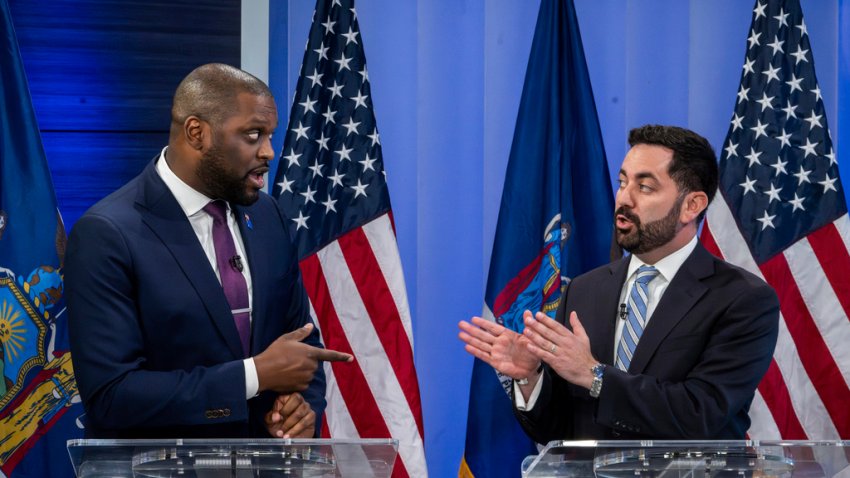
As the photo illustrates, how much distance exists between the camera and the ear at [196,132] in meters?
2.46

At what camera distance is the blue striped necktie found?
2736mm

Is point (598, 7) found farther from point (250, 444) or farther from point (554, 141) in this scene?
point (250, 444)

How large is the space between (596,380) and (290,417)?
0.75 metres

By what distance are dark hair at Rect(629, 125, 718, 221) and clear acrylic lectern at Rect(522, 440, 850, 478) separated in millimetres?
1121

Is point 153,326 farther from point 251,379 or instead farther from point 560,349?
point 560,349

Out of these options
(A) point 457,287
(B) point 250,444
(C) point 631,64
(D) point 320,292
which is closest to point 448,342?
(A) point 457,287

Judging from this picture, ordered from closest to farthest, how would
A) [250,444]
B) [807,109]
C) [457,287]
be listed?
[250,444] < [807,109] < [457,287]

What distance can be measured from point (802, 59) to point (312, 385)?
7.60 ft

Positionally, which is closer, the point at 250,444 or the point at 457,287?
the point at 250,444

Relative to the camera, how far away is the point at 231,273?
8.12ft

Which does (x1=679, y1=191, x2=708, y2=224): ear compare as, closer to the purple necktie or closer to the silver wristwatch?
the silver wristwatch

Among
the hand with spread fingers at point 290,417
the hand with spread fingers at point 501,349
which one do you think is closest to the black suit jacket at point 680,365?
the hand with spread fingers at point 501,349

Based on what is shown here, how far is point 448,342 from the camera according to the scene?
4.33m

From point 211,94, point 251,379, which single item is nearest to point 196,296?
point 251,379
